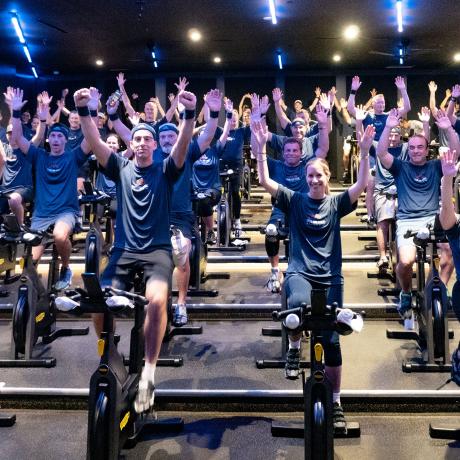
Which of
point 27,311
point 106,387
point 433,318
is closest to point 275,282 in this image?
point 433,318

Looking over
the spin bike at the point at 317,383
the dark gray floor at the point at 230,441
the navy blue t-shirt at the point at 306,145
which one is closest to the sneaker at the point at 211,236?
the navy blue t-shirt at the point at 306,145

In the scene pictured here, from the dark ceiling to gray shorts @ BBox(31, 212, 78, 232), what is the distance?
4.87m

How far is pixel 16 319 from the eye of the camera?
3740mm

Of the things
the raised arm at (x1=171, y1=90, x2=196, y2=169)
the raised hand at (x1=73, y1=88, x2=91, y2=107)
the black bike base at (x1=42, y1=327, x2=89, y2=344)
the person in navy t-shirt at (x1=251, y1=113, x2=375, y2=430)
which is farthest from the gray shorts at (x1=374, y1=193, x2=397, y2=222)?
the raised hand at (x1=73, y1=88, x2=91, y2=107)

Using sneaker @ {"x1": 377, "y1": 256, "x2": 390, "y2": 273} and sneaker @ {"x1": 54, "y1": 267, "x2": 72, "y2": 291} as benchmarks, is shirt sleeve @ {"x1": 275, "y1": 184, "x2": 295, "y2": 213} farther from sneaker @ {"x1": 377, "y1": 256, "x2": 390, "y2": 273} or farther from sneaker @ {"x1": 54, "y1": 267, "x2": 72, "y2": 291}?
sneaker @ {"x1": 377, "y1": 256, "x2": 390, "y2": 273}

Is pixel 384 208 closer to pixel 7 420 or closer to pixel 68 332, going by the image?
pixel 68 332

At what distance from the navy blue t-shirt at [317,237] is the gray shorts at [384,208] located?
2.44 meters

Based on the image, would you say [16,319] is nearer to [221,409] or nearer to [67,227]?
[67,227]

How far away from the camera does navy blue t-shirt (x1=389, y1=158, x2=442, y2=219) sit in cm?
450

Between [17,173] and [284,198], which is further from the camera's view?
[17,173]

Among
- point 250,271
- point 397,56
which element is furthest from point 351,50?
point 250,271

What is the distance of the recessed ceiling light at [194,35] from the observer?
1019cm

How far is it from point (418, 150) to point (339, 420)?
249cm

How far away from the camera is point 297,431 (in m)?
2.96
